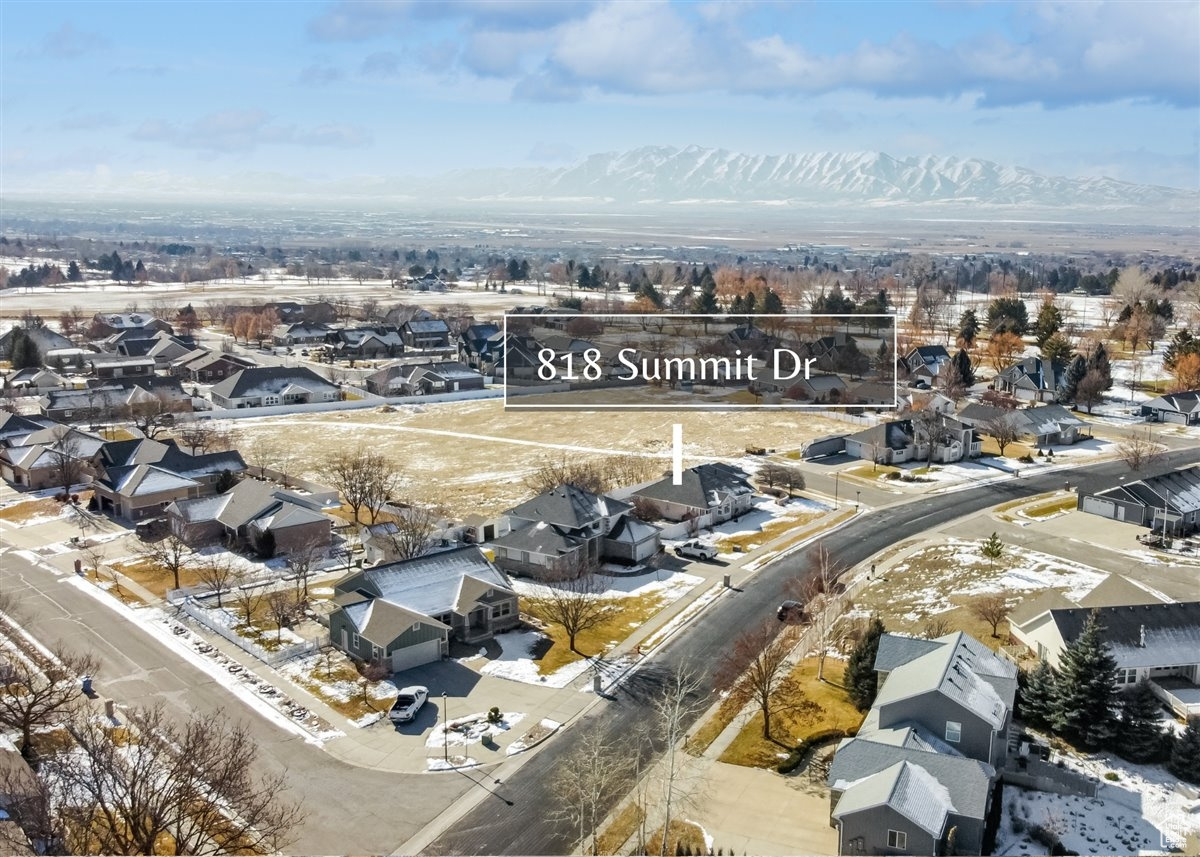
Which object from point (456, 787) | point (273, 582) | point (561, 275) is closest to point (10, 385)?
point (273, 582)

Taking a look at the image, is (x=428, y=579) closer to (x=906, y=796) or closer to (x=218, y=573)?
(x=218, y=573)

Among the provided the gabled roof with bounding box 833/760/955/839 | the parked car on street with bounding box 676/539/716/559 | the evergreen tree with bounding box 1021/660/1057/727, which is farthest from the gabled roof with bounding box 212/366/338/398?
the gabled roof with bounding box 833/760/955/839

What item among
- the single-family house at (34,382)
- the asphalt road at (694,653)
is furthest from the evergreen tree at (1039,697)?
the single-family house at (34,382)

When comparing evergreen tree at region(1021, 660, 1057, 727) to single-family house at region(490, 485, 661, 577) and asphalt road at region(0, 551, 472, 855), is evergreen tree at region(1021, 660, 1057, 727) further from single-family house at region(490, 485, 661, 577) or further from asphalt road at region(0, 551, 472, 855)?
single-family house at region(490, 485, 661, 577)

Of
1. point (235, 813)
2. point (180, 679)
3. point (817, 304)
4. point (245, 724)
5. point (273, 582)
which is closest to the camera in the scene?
point (235, 813)

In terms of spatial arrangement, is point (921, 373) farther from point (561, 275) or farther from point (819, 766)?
point (561, 275)

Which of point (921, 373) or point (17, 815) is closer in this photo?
point (17, 815)
